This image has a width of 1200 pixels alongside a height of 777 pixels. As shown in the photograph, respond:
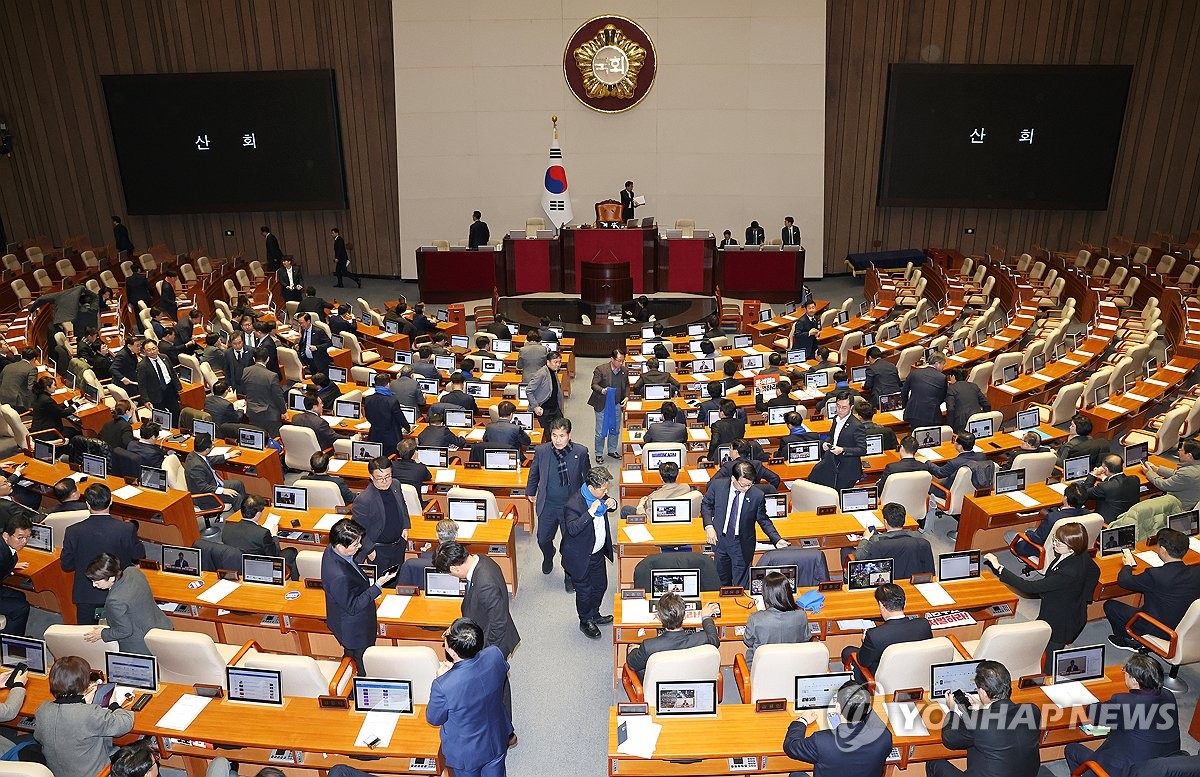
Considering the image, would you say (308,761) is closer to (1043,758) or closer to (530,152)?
(1043,758)

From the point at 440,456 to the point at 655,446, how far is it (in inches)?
96.6

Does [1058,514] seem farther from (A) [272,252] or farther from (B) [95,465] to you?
(A) [272,252]

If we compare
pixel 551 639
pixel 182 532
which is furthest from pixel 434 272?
pixel 551 639

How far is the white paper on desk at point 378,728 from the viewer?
521cm

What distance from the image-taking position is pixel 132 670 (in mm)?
5641

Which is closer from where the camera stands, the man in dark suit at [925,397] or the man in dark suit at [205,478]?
the man in dark suit at [205,478]

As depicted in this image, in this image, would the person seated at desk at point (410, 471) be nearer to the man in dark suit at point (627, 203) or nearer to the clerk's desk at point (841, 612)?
the clerk's desk at point (841, 612)

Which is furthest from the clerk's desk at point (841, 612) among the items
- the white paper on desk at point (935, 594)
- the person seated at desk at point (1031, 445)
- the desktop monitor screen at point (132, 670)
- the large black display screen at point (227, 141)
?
the large black display screen at point (227, 141)

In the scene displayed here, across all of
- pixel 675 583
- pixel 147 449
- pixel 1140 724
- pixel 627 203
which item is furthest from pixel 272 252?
pixel 1140 724

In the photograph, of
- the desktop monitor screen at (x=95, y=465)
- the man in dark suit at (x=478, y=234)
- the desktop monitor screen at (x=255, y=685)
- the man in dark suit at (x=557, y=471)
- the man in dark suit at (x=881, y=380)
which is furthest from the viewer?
the man in dark suit at (x=478, y=234)

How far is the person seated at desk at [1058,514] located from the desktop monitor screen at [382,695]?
5841 millimetres

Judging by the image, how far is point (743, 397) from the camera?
1198cm

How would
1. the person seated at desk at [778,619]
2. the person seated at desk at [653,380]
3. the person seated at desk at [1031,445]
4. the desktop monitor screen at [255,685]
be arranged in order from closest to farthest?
the desktop monitor screen at [255,685], the person seated at desk at [778,619], the person seated at desk at [1031,445], the person seated at desk at [653,380]

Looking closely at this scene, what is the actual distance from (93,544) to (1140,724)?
7515mm
